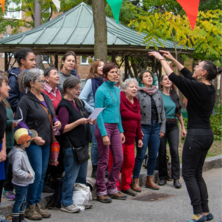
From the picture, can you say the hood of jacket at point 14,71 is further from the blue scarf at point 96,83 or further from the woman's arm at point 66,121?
the blue scarf at point 96,83

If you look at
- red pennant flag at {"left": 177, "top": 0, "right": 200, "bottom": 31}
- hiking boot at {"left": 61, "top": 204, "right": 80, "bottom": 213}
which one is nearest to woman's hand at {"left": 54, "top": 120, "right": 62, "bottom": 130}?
hiking boot at {"left": 61, "top": 204, "right": 80, "bottom": 213}

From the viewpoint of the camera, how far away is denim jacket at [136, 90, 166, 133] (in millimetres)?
6176

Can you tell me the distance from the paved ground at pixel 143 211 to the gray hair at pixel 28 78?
5.82 feet

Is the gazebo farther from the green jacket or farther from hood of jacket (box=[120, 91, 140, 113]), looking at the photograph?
the green jacket

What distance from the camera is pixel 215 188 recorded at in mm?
6395

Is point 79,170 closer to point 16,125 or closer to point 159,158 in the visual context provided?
point 16,125

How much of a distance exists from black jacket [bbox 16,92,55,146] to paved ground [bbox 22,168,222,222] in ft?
3.78

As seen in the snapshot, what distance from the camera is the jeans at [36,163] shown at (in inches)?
167

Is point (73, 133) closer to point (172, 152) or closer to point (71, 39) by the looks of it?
point (172, 152)

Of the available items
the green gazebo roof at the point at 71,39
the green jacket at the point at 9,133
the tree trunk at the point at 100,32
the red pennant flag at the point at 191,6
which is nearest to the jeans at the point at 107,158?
the green jacket at the point at 9,133

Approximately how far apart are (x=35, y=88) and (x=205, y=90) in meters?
2.17

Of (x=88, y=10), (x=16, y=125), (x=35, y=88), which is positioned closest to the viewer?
(x=16, y=125)

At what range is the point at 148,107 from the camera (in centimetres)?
620

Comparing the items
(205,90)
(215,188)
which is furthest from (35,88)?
(215,188)
